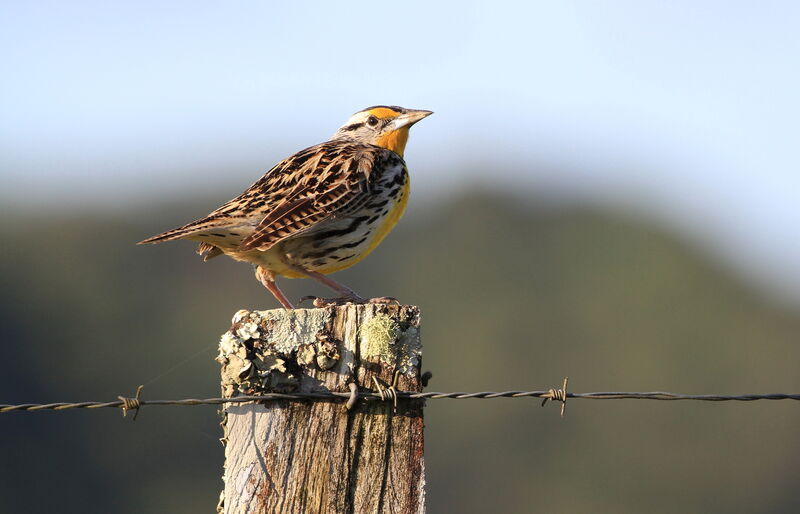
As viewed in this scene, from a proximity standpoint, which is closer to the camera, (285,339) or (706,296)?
(285,339)

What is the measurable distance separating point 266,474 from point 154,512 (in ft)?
249

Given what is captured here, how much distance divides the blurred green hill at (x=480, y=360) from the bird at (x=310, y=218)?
6006 cm

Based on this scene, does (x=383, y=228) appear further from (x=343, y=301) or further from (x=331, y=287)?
(x=343, y=301)

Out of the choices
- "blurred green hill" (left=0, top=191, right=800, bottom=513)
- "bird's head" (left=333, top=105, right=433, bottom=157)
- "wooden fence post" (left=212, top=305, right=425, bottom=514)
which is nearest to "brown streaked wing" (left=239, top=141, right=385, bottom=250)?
"bird's head" (left=333, top=105, right=433, bottom=157)

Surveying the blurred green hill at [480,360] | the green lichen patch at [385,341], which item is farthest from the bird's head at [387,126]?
the blurred green hill at [480,360]

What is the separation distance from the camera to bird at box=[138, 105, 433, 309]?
8.16 metres

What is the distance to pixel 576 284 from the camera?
129500 mm

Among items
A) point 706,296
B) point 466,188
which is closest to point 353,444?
point 706,296

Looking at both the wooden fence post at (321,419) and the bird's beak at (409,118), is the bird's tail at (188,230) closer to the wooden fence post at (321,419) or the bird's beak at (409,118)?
the wooden fence post at (321,419)

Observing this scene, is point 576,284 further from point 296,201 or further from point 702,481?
point 296,201

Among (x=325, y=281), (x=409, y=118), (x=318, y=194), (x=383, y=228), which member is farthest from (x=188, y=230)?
(x=409, y=118)

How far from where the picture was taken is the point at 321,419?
18.9 ft

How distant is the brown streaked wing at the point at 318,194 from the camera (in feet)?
26.5

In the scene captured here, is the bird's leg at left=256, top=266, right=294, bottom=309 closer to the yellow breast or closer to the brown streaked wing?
the yellow breast
